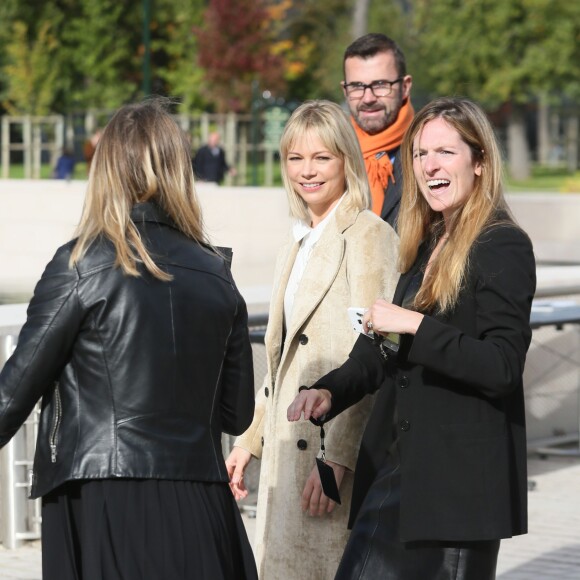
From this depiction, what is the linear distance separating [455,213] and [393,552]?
88 cm

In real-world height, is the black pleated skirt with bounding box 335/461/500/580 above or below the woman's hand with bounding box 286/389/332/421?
below

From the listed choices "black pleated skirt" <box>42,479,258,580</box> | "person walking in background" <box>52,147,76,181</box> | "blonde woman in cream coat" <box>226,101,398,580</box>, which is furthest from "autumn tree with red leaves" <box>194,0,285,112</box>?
"black pleated skirt" <box>42,479,258,580</box>

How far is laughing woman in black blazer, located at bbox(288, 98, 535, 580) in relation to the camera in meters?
3.57

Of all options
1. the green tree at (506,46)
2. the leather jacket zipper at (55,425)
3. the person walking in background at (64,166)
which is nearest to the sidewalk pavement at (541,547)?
the leather jacket zipper at (55,425)

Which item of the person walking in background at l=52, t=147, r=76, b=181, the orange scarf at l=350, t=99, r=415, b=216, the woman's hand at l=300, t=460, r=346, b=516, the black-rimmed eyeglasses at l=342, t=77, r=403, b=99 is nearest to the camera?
the woman's hand at l=300, t=460, r=346, b=516

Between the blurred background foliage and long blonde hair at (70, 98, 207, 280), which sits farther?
the blurred background foliage

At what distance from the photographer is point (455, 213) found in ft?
12.4

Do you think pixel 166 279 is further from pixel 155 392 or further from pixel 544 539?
pixel 544 539

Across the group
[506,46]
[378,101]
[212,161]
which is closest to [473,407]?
[378,101]

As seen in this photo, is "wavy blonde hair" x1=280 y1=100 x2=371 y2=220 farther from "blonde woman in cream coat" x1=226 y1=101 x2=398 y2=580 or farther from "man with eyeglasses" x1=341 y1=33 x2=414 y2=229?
"man with eyeglasses" x1=341 y1=33 x2=414 y2=229

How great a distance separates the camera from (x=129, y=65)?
52.7 m

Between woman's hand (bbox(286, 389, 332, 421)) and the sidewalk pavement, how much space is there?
272 centimetres

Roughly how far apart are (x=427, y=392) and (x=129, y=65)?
5005cm

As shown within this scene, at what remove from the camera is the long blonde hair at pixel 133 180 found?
3.40 m
